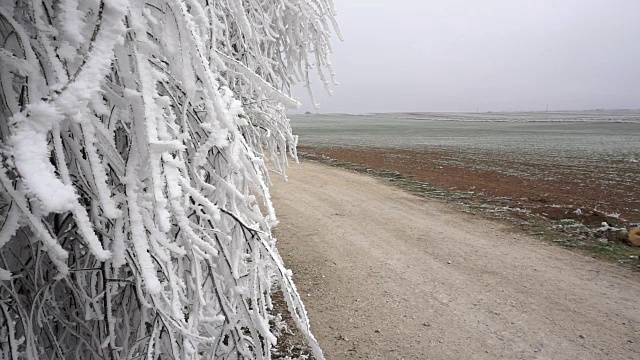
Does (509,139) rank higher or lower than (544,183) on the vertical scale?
higher

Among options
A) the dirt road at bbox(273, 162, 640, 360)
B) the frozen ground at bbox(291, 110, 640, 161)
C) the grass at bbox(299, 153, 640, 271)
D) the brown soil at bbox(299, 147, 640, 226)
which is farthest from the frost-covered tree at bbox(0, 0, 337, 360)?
the frozen ground at bbox(291, 110, 640, 161)

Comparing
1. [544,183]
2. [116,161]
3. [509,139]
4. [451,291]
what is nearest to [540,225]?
[451,291]

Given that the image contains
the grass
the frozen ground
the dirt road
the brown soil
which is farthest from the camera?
the frozen ground

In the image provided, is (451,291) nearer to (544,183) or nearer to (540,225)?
(540,225)

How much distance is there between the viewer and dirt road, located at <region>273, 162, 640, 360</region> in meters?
4.84

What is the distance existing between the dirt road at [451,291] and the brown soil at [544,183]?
295 centimetres

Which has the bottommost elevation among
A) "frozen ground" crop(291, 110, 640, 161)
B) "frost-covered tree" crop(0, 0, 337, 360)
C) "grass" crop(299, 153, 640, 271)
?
"grass" crop(299, 153, 640, 271)

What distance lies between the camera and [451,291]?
612 centimetres

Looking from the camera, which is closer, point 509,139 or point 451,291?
point 451,291

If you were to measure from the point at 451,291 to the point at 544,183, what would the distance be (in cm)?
1185

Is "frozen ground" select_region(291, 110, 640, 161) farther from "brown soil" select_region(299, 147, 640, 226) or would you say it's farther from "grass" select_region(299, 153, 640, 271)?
"grass" select_region(299, 153, 640, 271)

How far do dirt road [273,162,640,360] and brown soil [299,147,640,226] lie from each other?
9.67 feet

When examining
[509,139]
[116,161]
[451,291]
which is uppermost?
[116,161]

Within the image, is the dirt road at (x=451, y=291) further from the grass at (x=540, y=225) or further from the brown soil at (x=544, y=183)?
the brown soil at (x=544, y=183)
